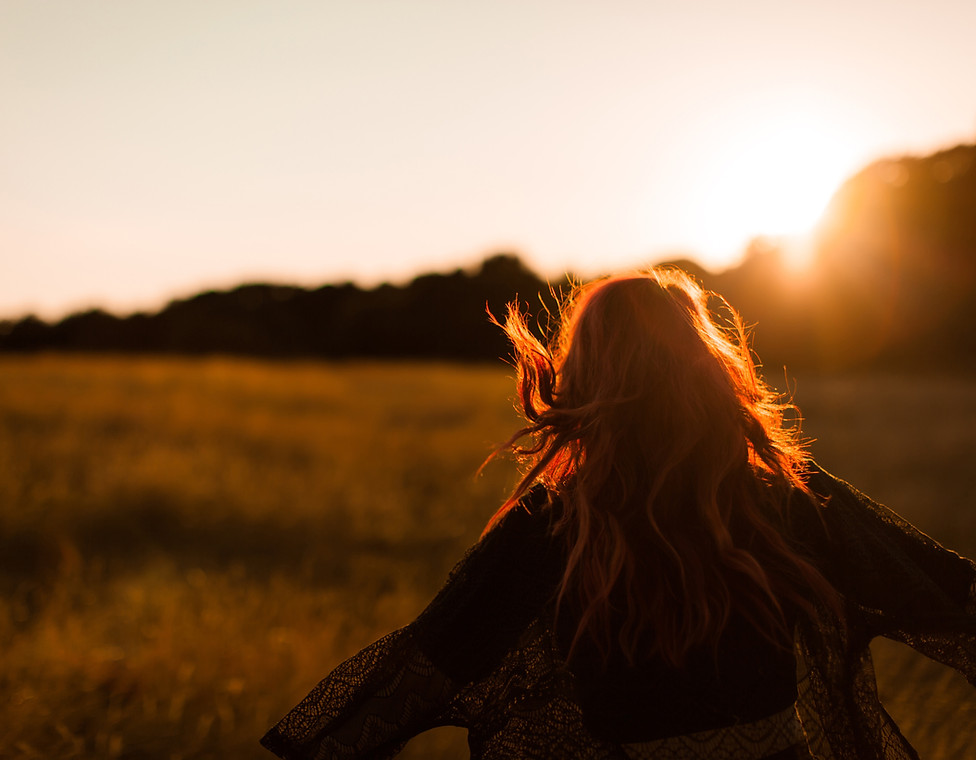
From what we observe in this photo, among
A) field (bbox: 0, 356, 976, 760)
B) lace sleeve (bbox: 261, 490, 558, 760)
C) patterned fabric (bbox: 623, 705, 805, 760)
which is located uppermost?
lace sleeve (bbox: 261, 490, 558, 760)

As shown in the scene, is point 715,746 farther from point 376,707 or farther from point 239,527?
point 239,527

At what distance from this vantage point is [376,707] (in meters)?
1.60

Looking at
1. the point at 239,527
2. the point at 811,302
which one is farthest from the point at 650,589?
the point at 811,302

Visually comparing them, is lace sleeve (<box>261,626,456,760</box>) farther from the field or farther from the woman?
the field

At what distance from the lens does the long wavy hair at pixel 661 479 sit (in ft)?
4.77

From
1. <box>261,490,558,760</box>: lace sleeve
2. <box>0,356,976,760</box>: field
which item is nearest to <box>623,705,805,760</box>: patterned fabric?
<box>261,490,558,760</box>: lace sleeve

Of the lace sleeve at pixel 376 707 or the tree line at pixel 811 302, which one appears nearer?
the lace sleeve at pixel 376 707

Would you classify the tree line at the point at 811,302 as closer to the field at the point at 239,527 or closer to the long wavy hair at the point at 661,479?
the field at the point at 239,527

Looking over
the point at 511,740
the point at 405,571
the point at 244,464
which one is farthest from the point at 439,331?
the point at 511,740

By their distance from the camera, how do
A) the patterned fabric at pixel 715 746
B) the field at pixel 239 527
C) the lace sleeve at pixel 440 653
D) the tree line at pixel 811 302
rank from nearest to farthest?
the patterned fabric at pixel 715 746 < the lace sleeve at pixel 440 653 < the field at pixel 239 527 < the tree line at pixel 811 302

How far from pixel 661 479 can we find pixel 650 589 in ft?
0.73

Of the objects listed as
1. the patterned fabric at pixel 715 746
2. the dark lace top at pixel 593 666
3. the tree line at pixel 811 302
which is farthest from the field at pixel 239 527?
the tree line at pixel 811 302

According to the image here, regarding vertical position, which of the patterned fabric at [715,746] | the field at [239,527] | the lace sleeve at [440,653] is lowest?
the field at [239,527]

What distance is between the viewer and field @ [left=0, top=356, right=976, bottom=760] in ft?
10.5
